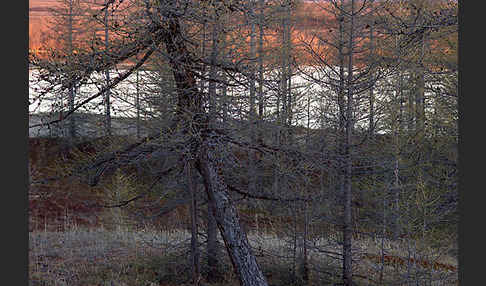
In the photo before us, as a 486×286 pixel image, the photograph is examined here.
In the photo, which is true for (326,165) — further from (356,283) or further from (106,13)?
(106,13)

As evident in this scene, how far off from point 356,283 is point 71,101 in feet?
23.2

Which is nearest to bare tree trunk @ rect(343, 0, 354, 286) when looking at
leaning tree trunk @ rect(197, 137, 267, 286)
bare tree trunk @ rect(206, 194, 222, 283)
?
leaning tree trunk @ rect(197, 137, 267, 286)

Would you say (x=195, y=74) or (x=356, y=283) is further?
(x=356, y=283)

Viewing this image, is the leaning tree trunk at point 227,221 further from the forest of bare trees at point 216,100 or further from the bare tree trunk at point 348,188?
the bare tree trunk at point 348,188

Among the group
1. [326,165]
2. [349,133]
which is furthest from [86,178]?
[349,133]

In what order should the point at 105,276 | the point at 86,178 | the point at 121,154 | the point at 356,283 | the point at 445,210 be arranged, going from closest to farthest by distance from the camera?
the point at 121,154 < the point at 86,178 < the point at 105,276 < the point at 356,283 < the point at 445,210

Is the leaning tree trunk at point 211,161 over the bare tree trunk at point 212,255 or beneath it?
over

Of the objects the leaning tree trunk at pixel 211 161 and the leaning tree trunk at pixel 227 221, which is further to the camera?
the leaning tree trunk at pixel 227 221

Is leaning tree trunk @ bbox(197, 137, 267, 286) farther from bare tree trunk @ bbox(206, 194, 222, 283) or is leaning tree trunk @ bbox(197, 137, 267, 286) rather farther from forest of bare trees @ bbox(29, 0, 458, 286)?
bare tree trunk @ bbox(206, 194, 222, 283)

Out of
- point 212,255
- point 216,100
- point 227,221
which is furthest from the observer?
point 212,255

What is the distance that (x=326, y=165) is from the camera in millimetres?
9234

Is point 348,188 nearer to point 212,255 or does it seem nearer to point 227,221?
point 227,221

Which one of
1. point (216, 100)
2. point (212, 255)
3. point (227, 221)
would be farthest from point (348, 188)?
point (216, 100)

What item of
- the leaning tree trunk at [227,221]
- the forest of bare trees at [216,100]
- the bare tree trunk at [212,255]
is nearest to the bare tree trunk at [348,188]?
the forest of bare trees at [216,100]
